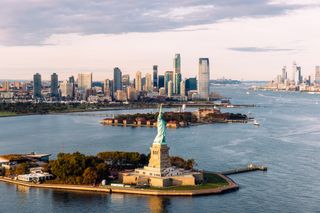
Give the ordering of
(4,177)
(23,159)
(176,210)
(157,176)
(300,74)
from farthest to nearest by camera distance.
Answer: (300,74) < (23,159) < (4,177) < (157,176) < (176,210)

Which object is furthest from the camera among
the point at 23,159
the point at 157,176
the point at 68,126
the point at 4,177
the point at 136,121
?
the point at 136,121

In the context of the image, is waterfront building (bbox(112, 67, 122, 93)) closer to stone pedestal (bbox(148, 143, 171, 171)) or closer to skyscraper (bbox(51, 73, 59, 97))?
skyscraper (bbox(51, 73, 59, 97))

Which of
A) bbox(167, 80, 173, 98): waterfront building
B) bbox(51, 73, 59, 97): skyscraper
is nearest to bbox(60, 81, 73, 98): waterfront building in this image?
bbox(51, 73, 59, 97): skyscraper

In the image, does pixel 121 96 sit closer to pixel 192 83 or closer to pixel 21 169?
pixel 192 83

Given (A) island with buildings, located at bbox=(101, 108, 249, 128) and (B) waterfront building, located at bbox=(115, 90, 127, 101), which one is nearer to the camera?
(A) island with buildings, located at bbox=(101, 108, 249, 128)

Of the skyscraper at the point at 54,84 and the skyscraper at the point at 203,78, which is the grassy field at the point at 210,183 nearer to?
the skyscraper at the point at 203,78

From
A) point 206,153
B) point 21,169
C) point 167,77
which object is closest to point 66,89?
point 167,77

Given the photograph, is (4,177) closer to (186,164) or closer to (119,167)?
(119,167)

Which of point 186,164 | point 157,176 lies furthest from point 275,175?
point 157,176

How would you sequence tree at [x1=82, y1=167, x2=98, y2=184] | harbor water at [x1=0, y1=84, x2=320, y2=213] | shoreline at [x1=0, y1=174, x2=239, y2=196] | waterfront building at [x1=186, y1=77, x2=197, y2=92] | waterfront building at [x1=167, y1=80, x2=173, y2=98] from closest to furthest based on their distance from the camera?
harbor water at [x1=0, y1=84, x2=320, y2=213], shoreline at [x1=0, y1=174, x2=239, y2=196], tree at [x1=82, y1=167, x2=98, y2=184], waterfront building at [x1=167, y1=80, x2=173, y2=98], waterfront building at [x1=186, y1=77, x2=197, y2=92]
